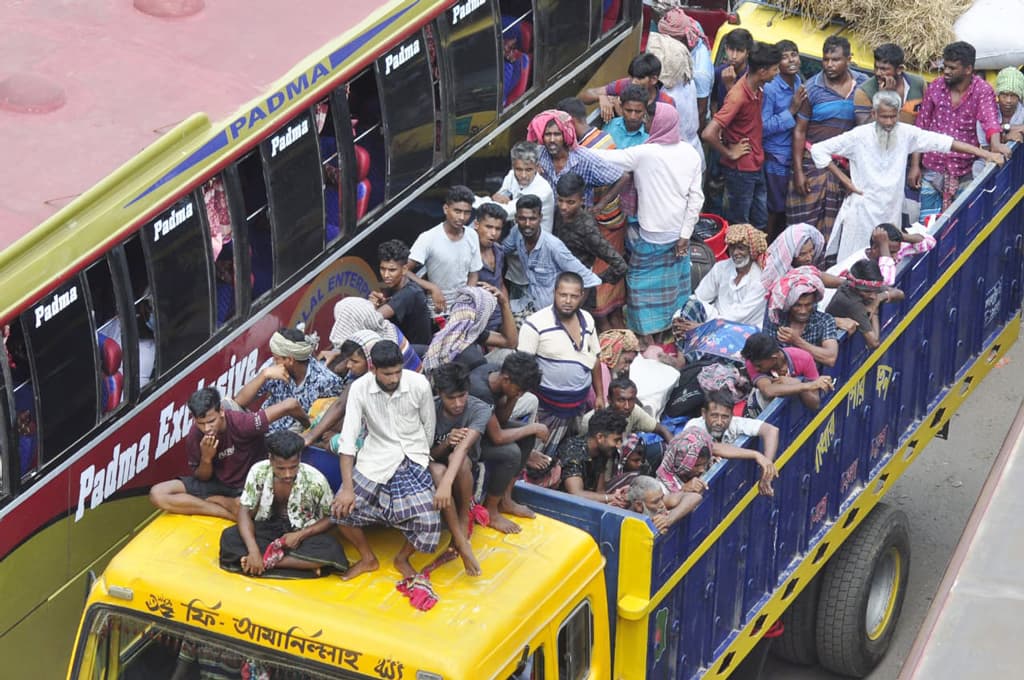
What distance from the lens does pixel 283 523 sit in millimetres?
7402

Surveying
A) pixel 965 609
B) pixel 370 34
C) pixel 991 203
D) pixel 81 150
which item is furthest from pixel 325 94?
pixel 965 609

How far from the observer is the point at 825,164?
10922mm

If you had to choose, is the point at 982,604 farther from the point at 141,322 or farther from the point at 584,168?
the point at 584,168

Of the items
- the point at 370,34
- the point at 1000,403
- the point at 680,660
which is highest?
the point at 370,34

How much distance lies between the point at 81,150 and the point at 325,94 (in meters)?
1.56

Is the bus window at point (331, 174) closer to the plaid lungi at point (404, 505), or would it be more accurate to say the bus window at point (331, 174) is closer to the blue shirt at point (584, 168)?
the blue shirt at point (584, 168)

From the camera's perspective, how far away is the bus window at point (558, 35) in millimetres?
11703

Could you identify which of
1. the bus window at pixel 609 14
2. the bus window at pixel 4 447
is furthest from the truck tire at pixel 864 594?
the bus window at pixel 4 447

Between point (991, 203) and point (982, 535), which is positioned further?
point (991, 203)

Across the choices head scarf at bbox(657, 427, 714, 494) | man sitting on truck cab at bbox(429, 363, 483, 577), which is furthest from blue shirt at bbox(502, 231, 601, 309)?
man sitting on truck cab at bbox(429, 363, 483, 577)

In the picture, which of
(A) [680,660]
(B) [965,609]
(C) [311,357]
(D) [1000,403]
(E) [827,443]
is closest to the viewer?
(B) [965,609]

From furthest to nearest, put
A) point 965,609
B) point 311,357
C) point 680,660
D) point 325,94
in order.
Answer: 1. point 325,94
2. point 311,357
3. point 680,660
4. point 965,609

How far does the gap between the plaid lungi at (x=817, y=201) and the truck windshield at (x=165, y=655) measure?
5.73m

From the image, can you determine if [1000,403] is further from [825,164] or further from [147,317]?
[147,317]
